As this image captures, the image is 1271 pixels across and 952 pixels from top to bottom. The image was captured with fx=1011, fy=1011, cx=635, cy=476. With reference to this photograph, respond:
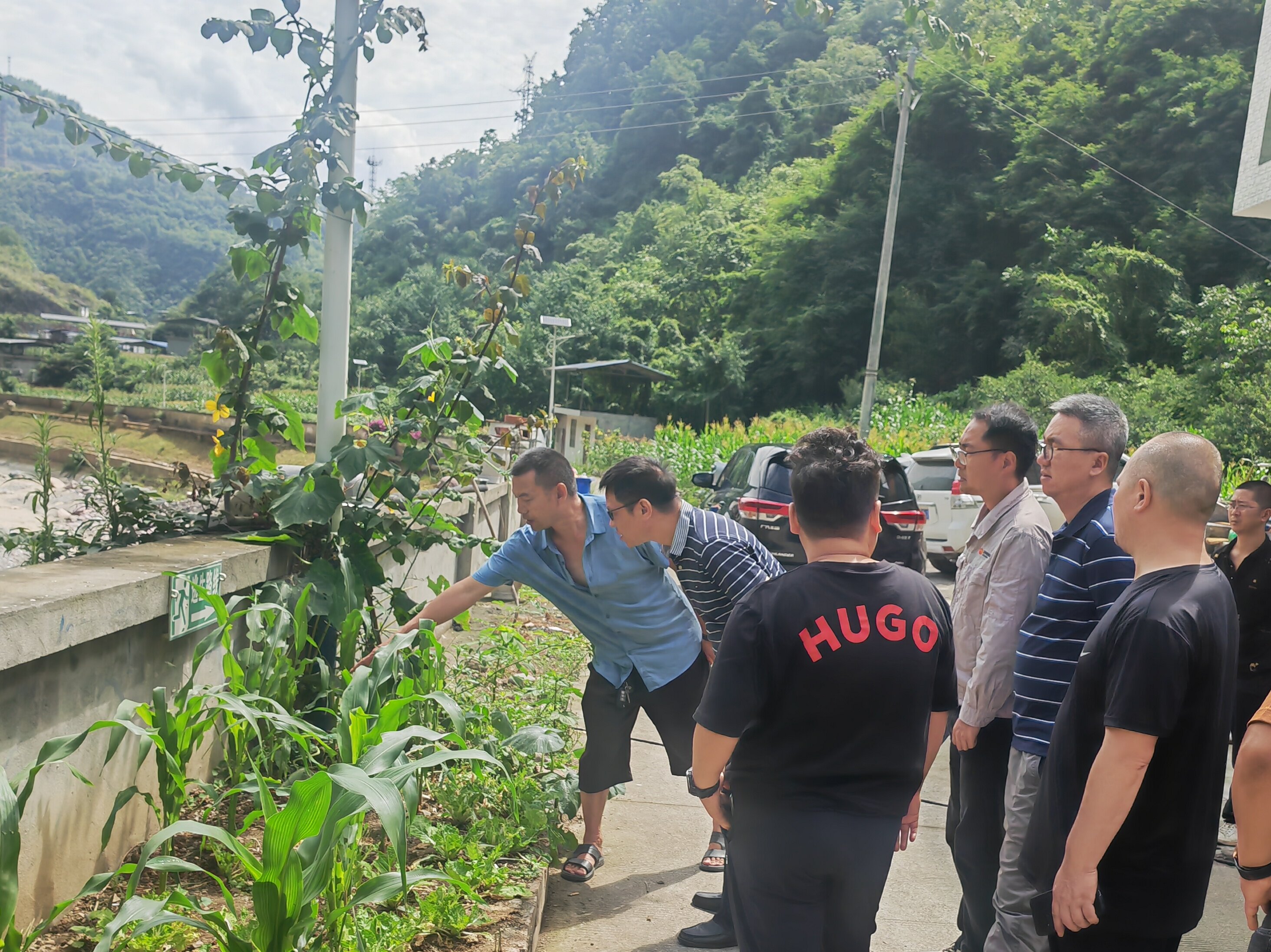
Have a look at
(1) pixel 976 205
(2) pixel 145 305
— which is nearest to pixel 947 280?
(1) pixel 976 205

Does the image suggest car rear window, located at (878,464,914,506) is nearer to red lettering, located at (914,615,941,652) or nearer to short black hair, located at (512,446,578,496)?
short black hair, located at (512,446,578,496)

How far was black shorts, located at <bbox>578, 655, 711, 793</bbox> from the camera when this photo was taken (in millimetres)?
4023

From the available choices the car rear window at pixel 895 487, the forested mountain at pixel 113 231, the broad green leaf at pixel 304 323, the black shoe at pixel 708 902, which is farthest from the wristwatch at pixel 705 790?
the forested mountain at pixel 113 231

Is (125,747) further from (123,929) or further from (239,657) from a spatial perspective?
(123,929)

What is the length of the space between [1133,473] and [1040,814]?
854mm

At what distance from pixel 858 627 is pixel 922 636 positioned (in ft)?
0.58

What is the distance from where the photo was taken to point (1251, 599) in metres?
5.03

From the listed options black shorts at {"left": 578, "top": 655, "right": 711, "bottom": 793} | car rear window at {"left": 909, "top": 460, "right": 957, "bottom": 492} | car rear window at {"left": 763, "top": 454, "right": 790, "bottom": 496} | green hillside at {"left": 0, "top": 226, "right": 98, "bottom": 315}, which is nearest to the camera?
black shorts at {"left": 578, "top": 655, "right": 711, "bottom": 793}

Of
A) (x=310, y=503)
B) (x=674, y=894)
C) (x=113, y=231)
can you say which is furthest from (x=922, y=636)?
(x=113, y=231)

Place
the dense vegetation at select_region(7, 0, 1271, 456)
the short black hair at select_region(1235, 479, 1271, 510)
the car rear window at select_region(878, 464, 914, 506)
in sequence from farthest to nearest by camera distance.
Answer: the dense vegetation at select_region(7, 0, 1271, 456), the car rear window at select_region(878, 464, 914, 506), the short black hair at select_region(1235, 479, 1271, 510)

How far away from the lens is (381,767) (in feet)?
8.36

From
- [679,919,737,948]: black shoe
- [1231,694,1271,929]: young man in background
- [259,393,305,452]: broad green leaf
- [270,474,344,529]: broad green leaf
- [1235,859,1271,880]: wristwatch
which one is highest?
[259,393,305,452]: broad green leaf

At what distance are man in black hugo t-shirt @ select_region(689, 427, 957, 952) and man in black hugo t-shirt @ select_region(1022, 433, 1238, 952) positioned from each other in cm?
36

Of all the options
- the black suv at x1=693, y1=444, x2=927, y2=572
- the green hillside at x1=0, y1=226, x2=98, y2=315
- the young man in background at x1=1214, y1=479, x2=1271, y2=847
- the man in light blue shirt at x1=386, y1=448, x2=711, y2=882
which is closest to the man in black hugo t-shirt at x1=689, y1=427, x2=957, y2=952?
the man in light blue shirt at x1=386, y1=448, x2=711, y2=882
